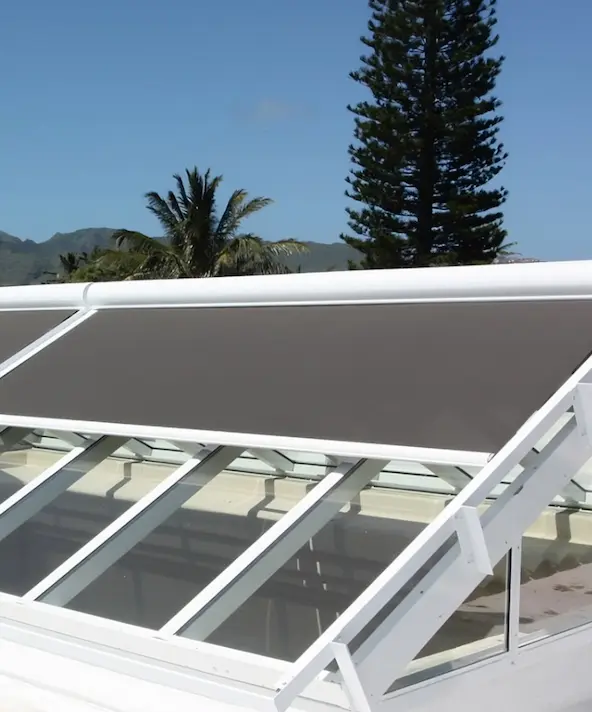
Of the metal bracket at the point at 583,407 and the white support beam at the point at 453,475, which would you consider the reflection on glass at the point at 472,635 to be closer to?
the metal bracket at the point at 583,407

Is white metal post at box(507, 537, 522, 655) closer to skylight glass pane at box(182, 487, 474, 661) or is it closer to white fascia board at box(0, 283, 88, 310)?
skylight glass pane at box(182, 487, 474, 661)

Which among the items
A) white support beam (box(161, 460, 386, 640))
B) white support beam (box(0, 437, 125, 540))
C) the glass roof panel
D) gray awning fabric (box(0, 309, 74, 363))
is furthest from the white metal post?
gray awning fabric (box(0, 309, 74, 363))

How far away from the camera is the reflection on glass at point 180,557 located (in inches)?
93.0

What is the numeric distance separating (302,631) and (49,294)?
2.28 m

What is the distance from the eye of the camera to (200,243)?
27.6 meters

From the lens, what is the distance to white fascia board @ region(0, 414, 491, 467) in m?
1.91

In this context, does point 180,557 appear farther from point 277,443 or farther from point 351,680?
point 351,680

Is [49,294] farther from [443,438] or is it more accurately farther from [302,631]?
[443,438]

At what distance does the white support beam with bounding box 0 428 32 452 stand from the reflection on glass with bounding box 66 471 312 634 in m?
0.76

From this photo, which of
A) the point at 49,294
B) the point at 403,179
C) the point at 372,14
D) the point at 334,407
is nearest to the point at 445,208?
the point at 403,179

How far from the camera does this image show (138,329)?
3387 millimetres

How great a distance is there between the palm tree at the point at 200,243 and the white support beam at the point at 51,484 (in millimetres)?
24309

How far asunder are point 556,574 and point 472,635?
660 millimetres

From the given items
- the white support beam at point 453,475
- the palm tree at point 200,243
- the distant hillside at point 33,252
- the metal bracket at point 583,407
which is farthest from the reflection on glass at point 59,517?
the distant hillside at point 33,252
